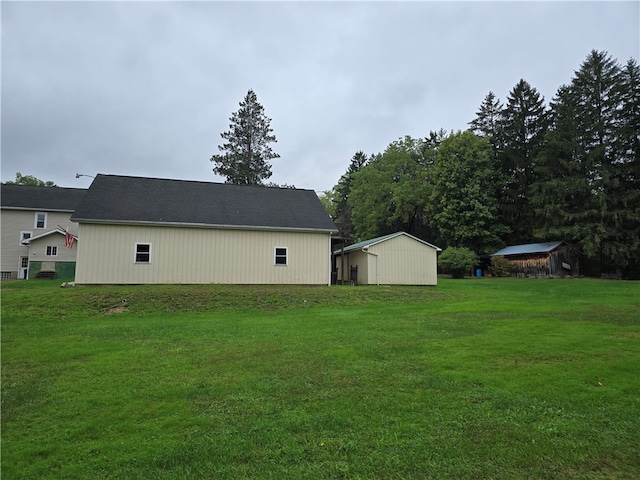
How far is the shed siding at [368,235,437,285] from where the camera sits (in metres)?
21.5

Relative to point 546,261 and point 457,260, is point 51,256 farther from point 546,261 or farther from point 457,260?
point 546,261

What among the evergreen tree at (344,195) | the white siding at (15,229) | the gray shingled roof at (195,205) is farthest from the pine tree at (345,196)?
the white siding at (15,229)

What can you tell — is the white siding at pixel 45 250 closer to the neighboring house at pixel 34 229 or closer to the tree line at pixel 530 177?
the neighboring house at pixel 34 229

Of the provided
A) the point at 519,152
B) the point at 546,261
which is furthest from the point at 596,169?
the point at 519,152

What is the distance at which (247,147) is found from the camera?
144 ft

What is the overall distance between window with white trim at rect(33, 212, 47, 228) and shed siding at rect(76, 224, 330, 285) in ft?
59.2

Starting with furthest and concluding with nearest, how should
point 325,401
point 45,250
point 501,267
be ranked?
1. point 501,267
2. point 45,250
3. point 325,401

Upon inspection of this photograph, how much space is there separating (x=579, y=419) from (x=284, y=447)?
2.88 metres

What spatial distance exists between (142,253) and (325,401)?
15775 millimetres

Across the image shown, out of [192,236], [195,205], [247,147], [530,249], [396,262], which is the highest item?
[247,147]

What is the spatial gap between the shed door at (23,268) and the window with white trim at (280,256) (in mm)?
21185

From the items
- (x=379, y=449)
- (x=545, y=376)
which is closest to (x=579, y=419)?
(x=545, y=376)

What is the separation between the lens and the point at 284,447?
3203 mm

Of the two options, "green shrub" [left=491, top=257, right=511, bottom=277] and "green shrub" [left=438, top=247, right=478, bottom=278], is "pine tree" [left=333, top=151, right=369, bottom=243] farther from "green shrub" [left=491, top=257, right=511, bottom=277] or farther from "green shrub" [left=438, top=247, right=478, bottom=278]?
"green shrub" [left=491, top=257, right=511, bottom=277]
